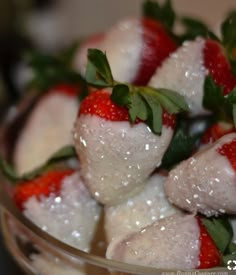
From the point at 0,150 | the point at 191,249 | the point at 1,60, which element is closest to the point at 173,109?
the point at 191,249

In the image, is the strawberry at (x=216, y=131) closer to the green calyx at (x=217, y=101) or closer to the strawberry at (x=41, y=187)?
the green calyx at (x=217, y=101)

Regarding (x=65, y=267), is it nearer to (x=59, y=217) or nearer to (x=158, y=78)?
(x=59, y=217)

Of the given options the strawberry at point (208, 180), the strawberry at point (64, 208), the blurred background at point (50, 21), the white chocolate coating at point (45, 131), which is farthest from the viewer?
the blurred background at point (50, 21)

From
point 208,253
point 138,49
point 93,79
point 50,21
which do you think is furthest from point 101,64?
point 50,21

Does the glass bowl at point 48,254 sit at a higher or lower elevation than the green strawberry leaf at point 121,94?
lower

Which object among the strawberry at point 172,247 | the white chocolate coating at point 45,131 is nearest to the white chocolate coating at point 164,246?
the strawberry at point 172,247

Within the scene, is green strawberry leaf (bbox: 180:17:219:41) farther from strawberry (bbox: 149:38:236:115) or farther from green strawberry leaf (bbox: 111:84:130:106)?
green strawberry leaf (bbox: 111:84:130:106)
